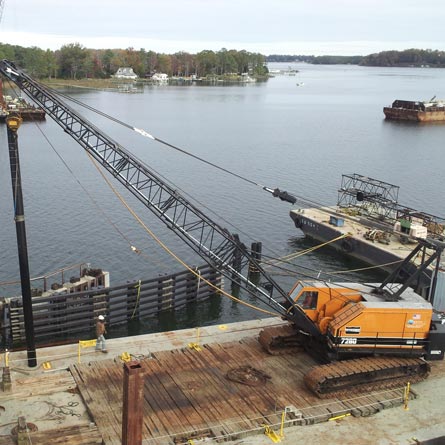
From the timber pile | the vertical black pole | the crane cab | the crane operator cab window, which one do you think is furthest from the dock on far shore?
the crane operator cab window

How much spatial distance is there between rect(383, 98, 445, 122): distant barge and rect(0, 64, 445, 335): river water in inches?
134

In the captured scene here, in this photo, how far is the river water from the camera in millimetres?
38875

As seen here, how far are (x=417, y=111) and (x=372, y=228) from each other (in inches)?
3648

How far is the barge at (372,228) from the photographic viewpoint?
38969mm

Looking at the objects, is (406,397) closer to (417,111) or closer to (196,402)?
(196,402)

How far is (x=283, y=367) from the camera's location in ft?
69.5

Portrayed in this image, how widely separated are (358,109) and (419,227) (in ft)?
419

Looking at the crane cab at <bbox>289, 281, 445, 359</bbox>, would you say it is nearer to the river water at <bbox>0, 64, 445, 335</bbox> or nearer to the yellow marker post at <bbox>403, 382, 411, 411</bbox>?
the yellow marker post at <bbox>403, 382, 411, 411</bbox>

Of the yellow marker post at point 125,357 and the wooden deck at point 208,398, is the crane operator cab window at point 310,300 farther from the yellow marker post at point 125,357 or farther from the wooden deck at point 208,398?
the yellow marker post at point 125,357

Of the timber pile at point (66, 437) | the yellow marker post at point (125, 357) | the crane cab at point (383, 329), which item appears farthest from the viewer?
the yellow marker post at point (125, 357)

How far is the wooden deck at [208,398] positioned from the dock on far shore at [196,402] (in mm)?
33

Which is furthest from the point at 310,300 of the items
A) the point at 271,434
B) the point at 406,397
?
the point at 271,434

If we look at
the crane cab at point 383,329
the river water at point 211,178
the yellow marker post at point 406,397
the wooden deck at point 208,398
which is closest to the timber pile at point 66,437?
the wooden deck at point 208,398

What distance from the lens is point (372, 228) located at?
142 ft
